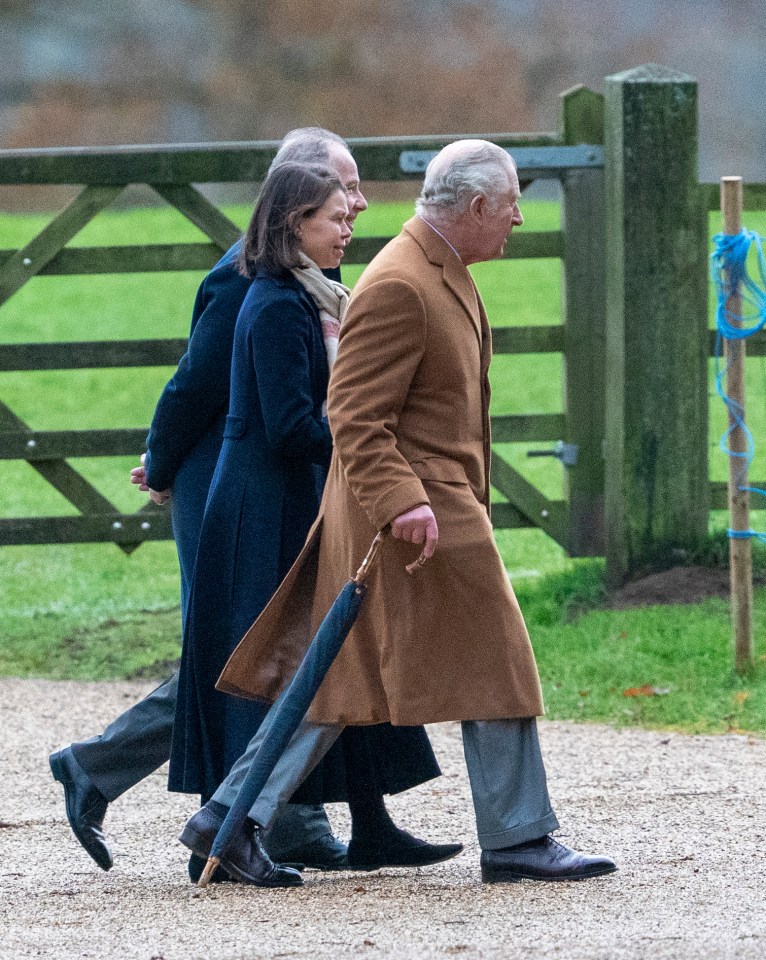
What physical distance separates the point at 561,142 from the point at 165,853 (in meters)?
3.17

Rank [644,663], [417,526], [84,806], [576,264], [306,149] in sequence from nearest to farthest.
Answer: [417,526] < [306,149] < [84,806] < [644,663] < [576,264]

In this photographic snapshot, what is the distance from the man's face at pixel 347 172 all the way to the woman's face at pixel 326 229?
0.03 meters

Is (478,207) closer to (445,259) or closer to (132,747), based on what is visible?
(445,259)

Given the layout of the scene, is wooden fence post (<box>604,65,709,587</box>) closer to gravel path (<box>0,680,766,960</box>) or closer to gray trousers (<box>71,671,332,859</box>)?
gravel path (<box>0,680,766,960</box>)

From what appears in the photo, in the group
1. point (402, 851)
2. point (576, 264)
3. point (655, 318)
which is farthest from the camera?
point (576, 264)

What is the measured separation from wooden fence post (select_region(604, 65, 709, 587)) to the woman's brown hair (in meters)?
2.56

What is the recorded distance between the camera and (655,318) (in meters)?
5.75

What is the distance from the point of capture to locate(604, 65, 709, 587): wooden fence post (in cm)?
572

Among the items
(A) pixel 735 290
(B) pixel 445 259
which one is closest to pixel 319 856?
(B) pixel 445 259

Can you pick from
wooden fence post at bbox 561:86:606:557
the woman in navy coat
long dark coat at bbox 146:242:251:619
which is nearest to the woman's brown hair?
the woman in navy coat

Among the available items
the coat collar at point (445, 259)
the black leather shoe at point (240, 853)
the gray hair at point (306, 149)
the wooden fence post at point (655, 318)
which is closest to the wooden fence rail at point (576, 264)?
the wooden fence post at point (655, 318)

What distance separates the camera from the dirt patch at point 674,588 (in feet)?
18.9

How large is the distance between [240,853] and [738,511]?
2.37 meters

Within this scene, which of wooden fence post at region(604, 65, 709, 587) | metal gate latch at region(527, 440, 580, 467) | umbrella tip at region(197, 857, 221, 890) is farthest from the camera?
metal gate latch at region(527, 440, 580, 467)
